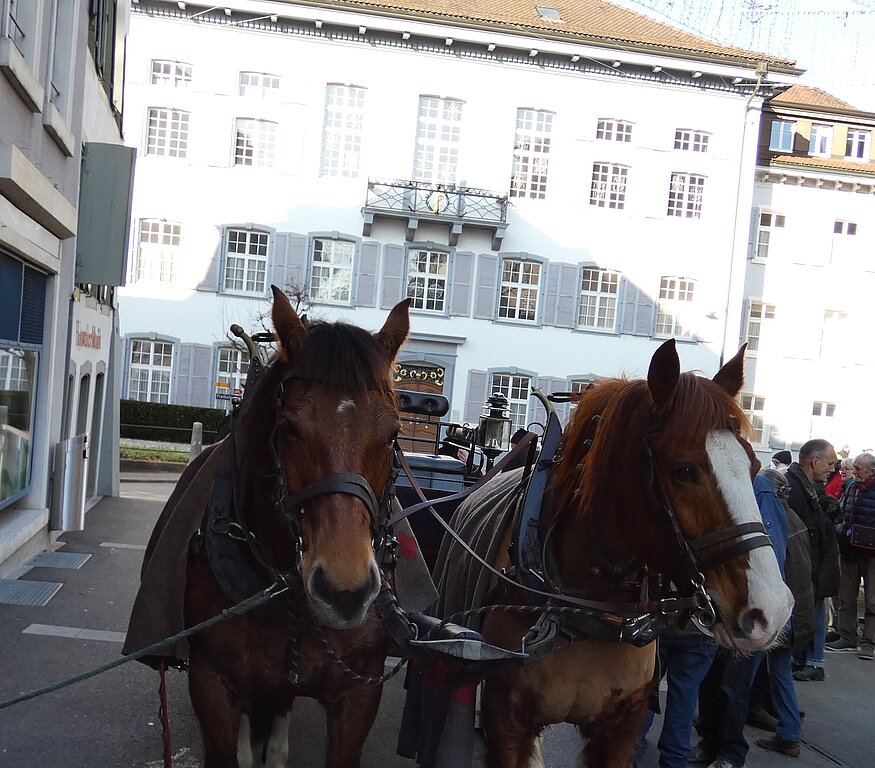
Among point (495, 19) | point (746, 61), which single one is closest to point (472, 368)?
point (495, 19)

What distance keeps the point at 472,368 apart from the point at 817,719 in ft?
65.6

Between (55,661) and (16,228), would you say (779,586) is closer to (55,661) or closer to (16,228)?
(55,661)

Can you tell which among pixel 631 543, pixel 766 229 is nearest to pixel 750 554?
pixel 631 543

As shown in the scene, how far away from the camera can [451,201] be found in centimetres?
2647

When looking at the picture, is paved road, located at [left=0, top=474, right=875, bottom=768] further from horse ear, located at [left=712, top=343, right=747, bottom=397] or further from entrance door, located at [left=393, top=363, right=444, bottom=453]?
horse ear, located at [left=712, top=343, right=747, bottom=397]

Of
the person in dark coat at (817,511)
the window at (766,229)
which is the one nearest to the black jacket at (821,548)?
the person in dark coat at (817,511)

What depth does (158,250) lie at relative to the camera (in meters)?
26.1

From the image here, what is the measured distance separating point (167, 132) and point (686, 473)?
85.1 ft

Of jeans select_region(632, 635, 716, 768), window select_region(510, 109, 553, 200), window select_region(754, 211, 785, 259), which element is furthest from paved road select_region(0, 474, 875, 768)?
window select_region(754, 211, 785, 259)

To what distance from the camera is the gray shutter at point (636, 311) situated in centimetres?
2738

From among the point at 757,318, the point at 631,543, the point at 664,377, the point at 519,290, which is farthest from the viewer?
the point at 757,318

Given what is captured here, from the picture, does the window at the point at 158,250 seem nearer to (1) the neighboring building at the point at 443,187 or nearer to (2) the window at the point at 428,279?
(1) the neighboring building at the point at 443,187

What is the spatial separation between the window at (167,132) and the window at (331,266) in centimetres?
481

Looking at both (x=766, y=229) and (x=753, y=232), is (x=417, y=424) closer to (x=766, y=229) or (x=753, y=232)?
(x=753, y=232)
